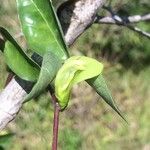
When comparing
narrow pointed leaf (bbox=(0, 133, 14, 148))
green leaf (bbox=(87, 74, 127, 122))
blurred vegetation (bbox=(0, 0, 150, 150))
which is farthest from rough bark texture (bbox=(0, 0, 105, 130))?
blurred vegetation (bbox=(0, 0, 150, 150))

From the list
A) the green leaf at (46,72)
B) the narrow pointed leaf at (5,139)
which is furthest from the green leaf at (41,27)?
the narrow pointed leaf at (5,139)

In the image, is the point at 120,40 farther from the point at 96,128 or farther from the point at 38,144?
the point at 38,144

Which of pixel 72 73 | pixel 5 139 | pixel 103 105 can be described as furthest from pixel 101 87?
pixel 103 105

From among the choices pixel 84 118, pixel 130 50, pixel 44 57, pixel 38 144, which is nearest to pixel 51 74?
pixel 44 57

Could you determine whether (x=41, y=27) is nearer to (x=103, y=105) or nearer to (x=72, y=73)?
(x=72, y=73)

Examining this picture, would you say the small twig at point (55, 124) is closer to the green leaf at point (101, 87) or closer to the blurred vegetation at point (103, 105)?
the green leaf at point (101, 87)

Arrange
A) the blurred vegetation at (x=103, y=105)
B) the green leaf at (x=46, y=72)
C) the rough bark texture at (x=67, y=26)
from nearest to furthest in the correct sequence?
1. the green leaf at (x=46, y=72)
2. the rough bark texture at (x=67, y=26)
3. the blurred vegetation at (x=103, y=105)

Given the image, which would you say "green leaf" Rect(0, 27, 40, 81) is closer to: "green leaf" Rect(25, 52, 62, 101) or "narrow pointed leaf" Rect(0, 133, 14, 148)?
"green leaf" Rect(25, 52, 62, 101)
